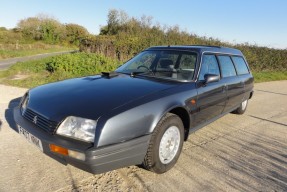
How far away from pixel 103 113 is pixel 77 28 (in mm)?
42739

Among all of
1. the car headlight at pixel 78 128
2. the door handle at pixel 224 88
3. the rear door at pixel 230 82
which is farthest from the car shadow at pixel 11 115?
Result: the rear door at pixel 230 82

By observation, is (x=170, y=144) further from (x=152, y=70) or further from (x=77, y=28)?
(x=77, y=28)

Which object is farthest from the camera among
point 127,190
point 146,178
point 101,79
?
point 101,79

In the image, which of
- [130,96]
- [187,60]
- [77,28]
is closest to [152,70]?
[187,60]

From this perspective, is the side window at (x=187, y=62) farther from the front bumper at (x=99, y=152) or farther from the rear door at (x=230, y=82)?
the front bumper at (x=99, y=152)

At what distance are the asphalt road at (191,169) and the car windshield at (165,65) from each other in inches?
47.0

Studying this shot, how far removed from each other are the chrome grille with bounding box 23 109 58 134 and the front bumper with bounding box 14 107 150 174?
0.05 metres

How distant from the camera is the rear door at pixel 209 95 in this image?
12.5ft

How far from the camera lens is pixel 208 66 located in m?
4.20

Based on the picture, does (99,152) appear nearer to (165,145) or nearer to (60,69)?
(165,145)

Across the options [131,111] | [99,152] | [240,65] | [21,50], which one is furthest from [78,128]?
[21,50]

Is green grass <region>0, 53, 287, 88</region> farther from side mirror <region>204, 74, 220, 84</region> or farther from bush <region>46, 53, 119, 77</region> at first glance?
side mirror <region>204, 74, 220, 84</region>

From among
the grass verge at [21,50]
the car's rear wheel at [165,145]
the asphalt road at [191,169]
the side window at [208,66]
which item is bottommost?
the grass verge at [21,50]

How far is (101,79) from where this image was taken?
12.4 ft
